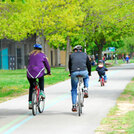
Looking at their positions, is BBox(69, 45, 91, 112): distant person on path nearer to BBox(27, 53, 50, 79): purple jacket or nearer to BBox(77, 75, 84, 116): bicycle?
BBox(77, 75, 84, 116): bicycle

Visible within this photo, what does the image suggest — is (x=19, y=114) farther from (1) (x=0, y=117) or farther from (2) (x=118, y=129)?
(2) (x=118, y=129)

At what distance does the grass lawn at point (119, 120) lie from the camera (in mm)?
9478

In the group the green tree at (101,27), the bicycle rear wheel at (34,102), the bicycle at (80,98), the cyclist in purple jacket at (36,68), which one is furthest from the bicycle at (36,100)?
the green tree at (101,27)

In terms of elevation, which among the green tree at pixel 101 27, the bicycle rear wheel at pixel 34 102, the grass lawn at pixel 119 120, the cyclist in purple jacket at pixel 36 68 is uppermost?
the green tree at pixel 101 27

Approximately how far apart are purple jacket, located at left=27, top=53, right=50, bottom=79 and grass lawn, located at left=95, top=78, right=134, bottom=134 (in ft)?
6.64

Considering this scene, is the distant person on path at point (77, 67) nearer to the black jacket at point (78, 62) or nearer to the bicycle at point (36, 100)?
the black jacket at point (78, 62)

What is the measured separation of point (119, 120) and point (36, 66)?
2.56 metres

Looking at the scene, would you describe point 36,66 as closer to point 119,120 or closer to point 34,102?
point 34,102

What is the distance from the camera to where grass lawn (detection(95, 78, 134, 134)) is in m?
9.48

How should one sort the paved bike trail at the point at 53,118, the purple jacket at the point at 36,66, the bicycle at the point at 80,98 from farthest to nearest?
the purple jacket at the point at 36,66
the bicycle at the point at 80,98
the paved bike trail at the point at 53,118

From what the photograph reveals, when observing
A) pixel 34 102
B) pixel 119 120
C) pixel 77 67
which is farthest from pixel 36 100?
pixel 119 120

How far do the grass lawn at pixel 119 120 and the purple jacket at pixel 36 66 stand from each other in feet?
6.64

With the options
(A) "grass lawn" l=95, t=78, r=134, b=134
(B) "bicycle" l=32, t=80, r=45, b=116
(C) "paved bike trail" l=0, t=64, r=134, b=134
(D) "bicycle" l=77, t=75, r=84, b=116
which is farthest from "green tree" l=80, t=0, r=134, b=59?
(D) "bicycle" l=77, t=75, r=84, b=116

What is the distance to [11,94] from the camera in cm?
1997
